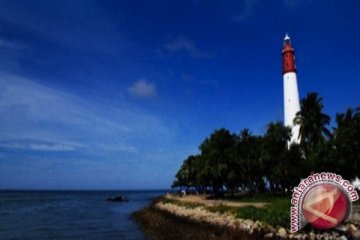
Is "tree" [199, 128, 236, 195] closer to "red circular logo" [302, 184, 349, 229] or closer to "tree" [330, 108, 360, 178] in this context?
"tree" [330, 108, 360, 178]

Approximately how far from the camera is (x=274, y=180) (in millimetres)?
66500

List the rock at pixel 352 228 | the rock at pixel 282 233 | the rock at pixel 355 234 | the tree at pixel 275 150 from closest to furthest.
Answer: the rock at pixel 355 234 → the rock at pixel 352 228 → the rock at pixel 282 233 → the tree at pixel 275 150

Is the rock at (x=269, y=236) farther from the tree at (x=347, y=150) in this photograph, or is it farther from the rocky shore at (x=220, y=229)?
the tree at (x=347, y=150)

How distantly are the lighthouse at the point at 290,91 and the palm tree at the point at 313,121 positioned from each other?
10.2 m

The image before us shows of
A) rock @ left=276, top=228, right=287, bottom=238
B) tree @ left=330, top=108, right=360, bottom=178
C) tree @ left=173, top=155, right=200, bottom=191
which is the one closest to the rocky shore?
rock @ left=276, top=228, right=287, bottom=238

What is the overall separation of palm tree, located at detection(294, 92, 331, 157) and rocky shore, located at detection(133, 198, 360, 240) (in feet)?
75.0

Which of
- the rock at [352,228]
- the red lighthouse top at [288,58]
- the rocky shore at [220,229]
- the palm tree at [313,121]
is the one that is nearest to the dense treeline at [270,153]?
the palm tree at [313,121]

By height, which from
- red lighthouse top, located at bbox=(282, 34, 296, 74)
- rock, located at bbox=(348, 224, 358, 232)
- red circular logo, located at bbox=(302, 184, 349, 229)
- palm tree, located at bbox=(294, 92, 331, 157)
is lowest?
rock, located at bbox=(348, 224, 358, 232)

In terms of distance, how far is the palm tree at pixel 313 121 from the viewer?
5597 cm

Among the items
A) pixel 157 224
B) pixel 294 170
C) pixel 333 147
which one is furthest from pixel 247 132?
pixel 157 224

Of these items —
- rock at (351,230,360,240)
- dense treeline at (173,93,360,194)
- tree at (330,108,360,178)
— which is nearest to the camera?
rock at (351,230,360,240)

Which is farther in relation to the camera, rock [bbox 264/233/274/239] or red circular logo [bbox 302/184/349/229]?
rock [bbox 264/233/274/239]

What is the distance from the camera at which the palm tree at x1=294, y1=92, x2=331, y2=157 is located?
56.0 meters

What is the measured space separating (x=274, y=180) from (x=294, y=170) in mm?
9597
